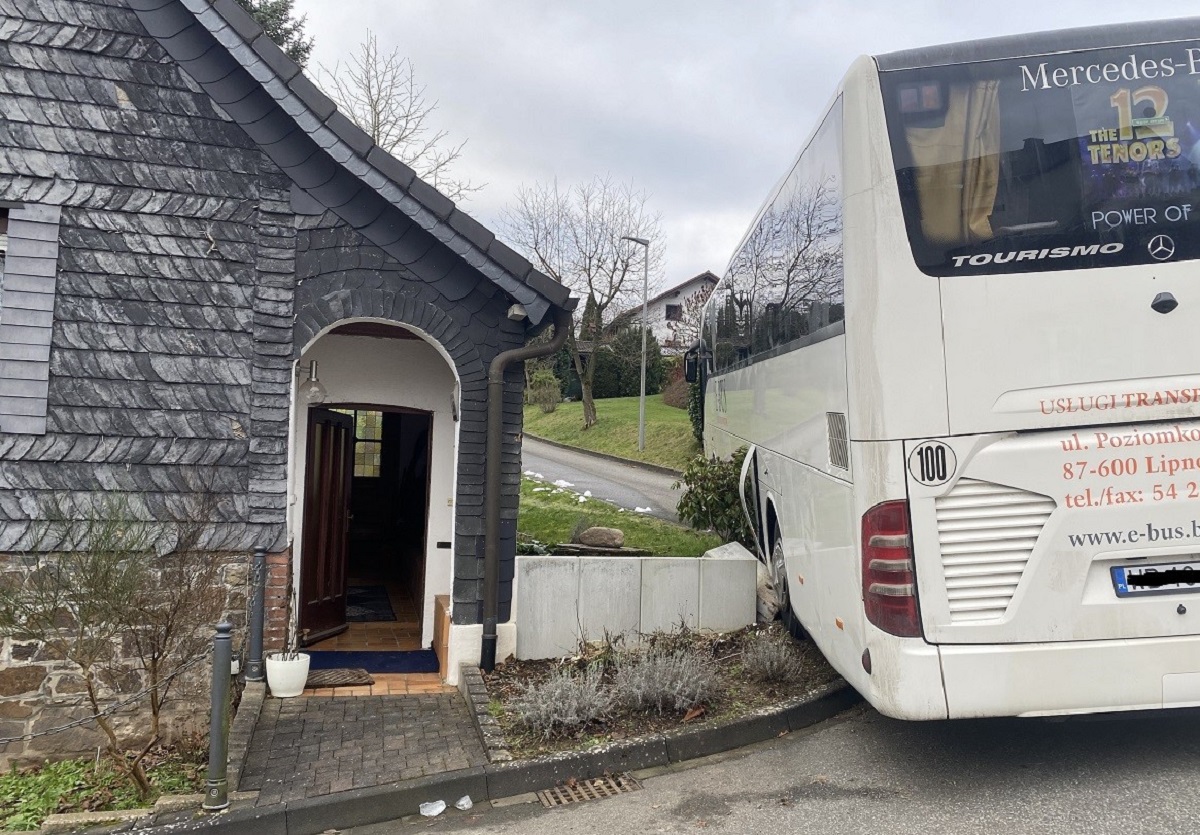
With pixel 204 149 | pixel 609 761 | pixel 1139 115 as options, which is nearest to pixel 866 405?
pixel 1139 115

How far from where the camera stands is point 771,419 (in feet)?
24.3

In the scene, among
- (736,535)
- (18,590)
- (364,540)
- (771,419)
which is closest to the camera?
(18,590)

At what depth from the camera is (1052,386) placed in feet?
14.3

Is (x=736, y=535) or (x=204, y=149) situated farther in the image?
(x=736, y=535)

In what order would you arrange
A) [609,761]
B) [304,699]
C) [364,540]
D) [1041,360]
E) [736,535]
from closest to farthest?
[1041,360] < [609,761] < [304,699] < [736,535] < [364,540]

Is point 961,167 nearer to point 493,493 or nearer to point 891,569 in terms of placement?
point 891,569

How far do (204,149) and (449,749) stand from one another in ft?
15.9

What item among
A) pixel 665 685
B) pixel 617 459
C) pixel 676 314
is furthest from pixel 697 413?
pixel 676 314

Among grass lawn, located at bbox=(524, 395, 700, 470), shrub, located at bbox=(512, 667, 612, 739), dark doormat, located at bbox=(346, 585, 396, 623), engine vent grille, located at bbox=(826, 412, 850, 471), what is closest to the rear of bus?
engine vent grille, located at bbox=(826, 412, 850, 471)

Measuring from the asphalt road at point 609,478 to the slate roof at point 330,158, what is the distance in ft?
28.3

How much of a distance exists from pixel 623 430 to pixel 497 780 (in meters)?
26.8

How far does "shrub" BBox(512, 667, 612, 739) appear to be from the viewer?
5.89 meters

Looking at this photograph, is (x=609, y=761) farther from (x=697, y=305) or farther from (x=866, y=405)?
(x=697, y=305)

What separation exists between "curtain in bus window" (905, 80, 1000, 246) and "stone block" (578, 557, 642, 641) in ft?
14.2
